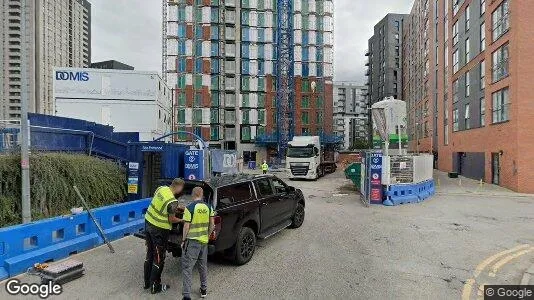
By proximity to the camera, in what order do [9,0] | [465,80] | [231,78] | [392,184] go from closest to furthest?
[9,0]
[392,184]
[465,80]
[231,78]

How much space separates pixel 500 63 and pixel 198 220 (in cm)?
2482

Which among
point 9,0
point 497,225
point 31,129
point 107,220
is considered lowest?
point 497,225

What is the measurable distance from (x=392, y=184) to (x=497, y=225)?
4.48 meters

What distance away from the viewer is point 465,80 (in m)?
29.4

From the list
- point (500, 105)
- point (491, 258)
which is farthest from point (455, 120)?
point (491, 258)

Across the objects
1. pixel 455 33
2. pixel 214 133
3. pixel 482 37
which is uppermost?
pixel 455 33

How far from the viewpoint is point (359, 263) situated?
718 centimetres

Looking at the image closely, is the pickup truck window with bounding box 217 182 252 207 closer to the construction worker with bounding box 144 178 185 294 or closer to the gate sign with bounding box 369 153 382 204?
the construction worker with bounding box 144 178 185 294

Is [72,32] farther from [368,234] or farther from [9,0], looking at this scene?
[368,234]

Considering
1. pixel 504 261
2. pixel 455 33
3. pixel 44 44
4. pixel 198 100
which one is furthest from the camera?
pixel 198 100

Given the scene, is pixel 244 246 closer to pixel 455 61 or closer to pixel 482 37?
pixel 482 37

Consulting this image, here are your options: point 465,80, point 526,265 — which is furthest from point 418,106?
point 526,265

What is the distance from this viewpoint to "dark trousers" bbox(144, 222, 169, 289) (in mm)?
5617

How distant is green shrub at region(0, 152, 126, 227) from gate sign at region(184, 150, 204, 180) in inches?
98.2
